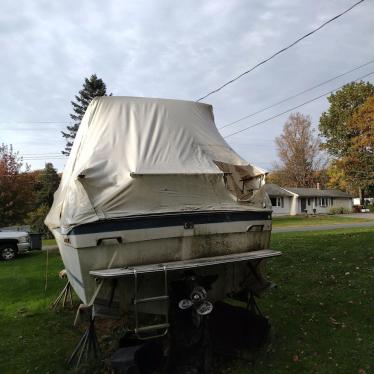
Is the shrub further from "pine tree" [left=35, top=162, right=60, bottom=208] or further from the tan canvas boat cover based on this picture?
the tan canvas boat cover

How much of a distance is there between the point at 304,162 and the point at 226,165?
65483 millimetres

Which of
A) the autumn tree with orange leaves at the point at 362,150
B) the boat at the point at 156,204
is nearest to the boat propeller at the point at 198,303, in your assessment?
the boat at the point at 156,204

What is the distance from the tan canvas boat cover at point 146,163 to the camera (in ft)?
16.2

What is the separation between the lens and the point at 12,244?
18562 millimetres

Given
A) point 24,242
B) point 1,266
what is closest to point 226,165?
Result: point 1,266

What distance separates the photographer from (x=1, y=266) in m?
15.8

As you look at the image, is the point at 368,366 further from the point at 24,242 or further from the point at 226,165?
the point at 24,242

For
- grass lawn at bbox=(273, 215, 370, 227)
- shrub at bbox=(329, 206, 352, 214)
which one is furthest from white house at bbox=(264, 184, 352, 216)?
grass lawn at bbox=(273, 215, 370, 227)

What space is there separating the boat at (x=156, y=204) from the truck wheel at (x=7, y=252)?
13859mm

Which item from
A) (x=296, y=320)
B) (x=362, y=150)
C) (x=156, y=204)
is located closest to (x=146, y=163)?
(x=156, y=204)

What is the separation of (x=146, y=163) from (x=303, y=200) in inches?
2185

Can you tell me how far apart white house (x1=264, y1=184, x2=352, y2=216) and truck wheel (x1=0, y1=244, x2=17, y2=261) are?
38116 millimetres

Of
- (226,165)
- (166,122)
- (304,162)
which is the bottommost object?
(226,165)

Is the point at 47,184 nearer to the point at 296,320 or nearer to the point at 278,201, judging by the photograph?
the point at 278,201
